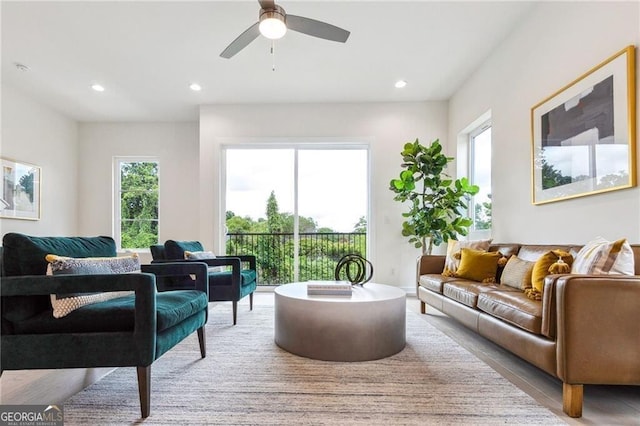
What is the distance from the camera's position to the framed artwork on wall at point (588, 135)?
81.2 inches

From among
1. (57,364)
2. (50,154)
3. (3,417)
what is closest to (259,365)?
(57,364)

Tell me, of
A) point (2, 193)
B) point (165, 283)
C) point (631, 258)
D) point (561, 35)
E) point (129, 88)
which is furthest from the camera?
point (129, 88)

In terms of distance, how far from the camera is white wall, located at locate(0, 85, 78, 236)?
4.40 metres

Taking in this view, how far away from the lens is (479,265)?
10.00ft

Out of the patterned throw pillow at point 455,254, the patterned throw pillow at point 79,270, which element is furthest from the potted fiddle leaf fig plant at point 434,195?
the patterned throw pillow at point 79,270

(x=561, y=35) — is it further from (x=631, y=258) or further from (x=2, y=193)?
(x=2, y=193)

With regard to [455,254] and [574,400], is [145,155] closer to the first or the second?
Answer: [455,254]

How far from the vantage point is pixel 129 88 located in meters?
4.53

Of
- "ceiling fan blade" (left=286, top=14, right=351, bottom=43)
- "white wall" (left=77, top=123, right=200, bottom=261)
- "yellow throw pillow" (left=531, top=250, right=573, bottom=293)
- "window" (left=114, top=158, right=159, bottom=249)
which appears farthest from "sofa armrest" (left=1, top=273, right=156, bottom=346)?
"window" (left=114, top=158, right=159, bottom=249)

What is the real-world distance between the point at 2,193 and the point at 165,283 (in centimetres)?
300

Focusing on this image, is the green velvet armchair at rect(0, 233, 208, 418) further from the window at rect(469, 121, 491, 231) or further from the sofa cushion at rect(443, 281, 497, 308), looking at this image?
the window at rect(469, 121, 491, 231)

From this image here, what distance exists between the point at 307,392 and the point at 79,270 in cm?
138

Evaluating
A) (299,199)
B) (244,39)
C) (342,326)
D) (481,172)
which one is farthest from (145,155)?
(481,172)

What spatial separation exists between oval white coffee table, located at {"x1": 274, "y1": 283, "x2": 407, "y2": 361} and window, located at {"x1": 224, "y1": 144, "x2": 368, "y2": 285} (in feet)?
9.02
